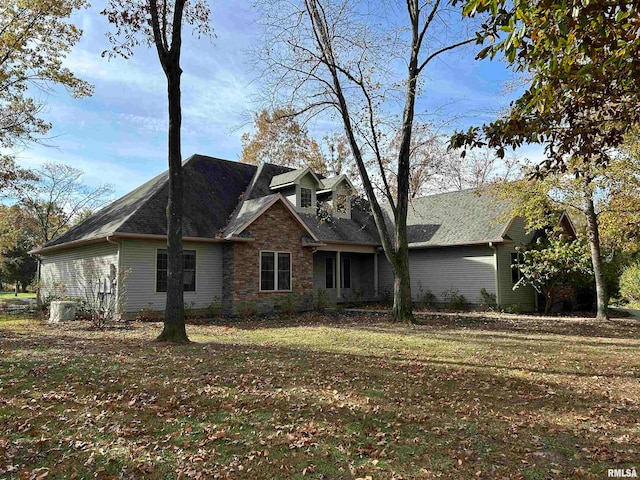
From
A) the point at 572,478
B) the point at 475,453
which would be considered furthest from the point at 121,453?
the point at 572,478

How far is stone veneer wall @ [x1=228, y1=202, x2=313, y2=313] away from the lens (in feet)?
55.1

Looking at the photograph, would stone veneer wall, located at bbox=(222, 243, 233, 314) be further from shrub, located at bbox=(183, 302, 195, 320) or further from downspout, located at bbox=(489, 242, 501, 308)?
downspout, located at bbox=(489, 242, 501, 308)

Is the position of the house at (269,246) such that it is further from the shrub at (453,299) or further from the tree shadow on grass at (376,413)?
the tree shadow on grass at (376,413)

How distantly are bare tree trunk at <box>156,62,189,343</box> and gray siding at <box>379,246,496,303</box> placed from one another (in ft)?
43.3

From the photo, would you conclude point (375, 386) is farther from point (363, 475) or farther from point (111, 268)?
point (111, 268)

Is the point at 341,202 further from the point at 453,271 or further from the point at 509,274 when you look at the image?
the point at 509,274

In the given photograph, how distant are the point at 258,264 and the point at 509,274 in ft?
34.4

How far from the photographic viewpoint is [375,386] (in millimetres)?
6387

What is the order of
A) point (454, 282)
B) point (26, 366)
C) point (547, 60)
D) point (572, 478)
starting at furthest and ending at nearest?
point (454, 282), point (26, 366), point (547, 60), point (572, 478)

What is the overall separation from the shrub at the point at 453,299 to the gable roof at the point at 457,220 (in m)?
2.12

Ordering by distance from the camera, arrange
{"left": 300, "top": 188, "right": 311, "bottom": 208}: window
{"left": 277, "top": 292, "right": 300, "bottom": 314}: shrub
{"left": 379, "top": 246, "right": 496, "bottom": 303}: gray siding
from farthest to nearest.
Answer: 1. {"left": 300, "top": 188, "right": 311, "bottom": 208}: window
2. {"left": 379, "top": 246, "right": 496, "bottom": 303}: gray siding
3. {"left": 277, "top": 292, "right": 300, "bottom": 314}: shrub

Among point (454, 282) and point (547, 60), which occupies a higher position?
point (547, 60)

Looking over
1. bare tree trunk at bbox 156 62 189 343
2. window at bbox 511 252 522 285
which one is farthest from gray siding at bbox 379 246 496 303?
bare tree trunk at bbox 156 62 189 343

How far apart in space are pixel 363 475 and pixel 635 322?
14807 millimetres
